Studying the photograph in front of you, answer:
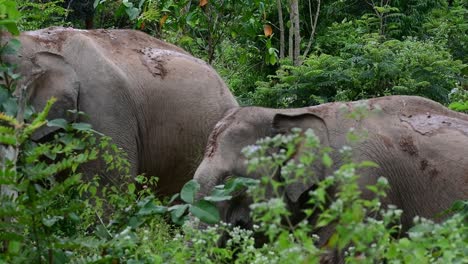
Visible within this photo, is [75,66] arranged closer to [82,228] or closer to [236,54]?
[82,228]

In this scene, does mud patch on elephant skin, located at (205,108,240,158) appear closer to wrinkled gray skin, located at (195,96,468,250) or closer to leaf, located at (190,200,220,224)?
wrinkled gray skin, located at (195,96,468,250)

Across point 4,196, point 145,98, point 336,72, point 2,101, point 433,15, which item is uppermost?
point 2,101

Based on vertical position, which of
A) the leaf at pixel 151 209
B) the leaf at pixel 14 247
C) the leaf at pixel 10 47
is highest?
the leaf at pixel 10 47

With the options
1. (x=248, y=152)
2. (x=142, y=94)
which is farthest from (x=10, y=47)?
(x=142, y=94)

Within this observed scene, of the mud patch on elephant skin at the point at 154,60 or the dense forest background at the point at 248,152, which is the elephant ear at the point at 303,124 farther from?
the mud patch on elephant skin at the point at 154,60

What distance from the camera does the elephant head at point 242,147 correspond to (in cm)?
578

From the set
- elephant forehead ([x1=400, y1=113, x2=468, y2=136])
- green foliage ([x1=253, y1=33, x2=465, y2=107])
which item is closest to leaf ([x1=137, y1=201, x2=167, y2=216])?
elephant forehead ([x1=400, y1=113, x2=468, y2=136])

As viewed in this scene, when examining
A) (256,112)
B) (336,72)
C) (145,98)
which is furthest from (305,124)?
(336,72)

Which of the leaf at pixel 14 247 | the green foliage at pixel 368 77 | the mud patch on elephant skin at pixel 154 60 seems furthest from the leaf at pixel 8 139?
the green foliage at pixel 368 77

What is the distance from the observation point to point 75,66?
752 centimetres

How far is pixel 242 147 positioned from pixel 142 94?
77.1 inches

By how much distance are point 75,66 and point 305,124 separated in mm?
2245

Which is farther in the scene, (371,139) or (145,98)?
(145,98)

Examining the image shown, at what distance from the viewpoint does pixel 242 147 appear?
5.95 metres
